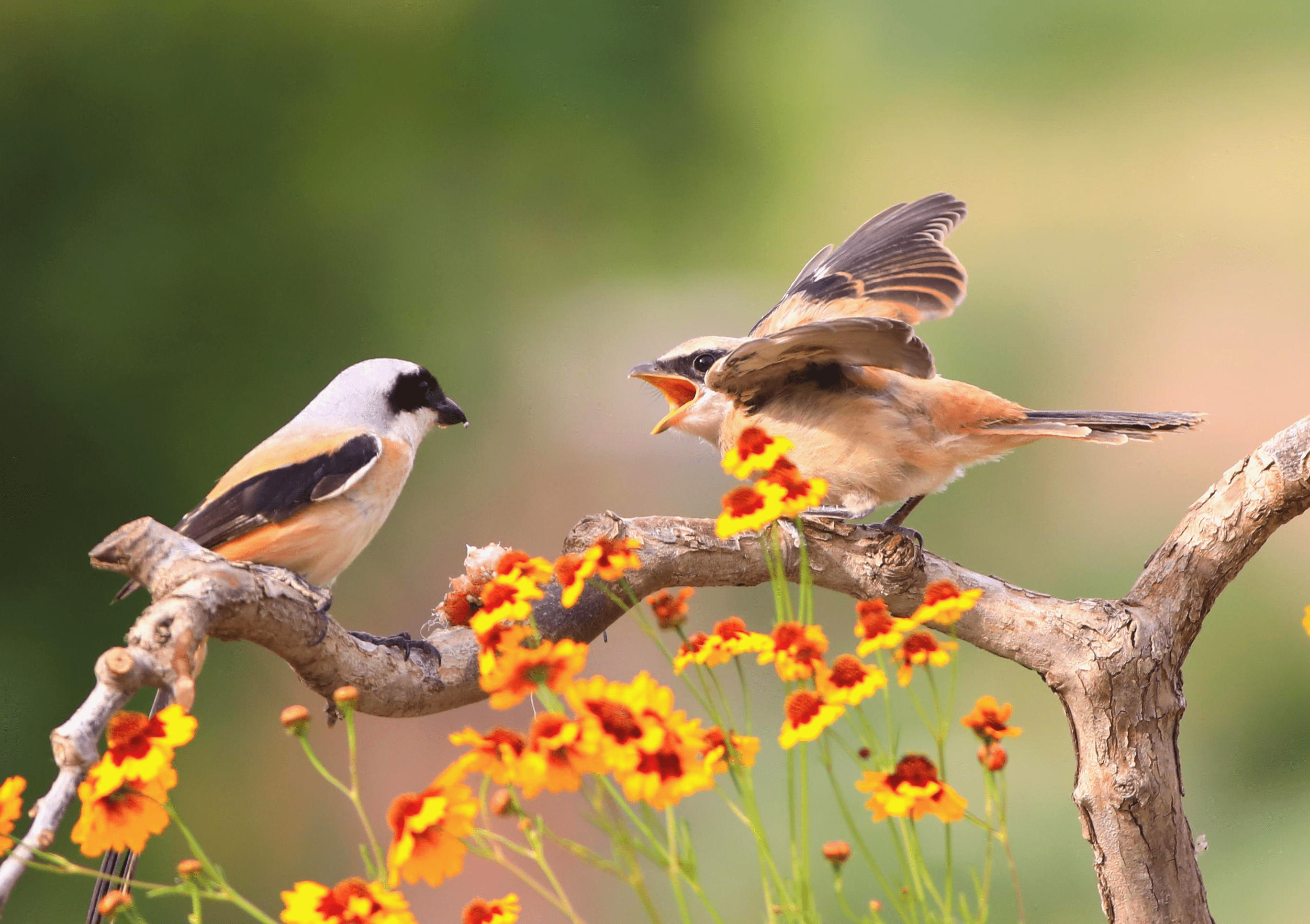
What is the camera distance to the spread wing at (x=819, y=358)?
3.40 ft

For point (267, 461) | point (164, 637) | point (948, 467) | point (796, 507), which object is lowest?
point (164, 637)

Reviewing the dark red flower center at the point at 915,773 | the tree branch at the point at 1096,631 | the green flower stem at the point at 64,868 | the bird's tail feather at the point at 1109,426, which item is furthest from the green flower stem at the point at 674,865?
the bird's tail feather at the point at 1109,426

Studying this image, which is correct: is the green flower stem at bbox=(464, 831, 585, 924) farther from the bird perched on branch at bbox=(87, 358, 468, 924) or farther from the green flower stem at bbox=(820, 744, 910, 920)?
the bird perched on branch at bbox=(87, 358, 468, 924)

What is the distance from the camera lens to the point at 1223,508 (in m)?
1.16

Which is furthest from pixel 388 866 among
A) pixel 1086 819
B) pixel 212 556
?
pixel 1086 819

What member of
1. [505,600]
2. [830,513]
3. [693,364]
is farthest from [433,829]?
[693,364]

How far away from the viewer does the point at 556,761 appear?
630 mm

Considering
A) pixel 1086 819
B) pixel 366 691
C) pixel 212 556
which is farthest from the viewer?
pixel 1086 819

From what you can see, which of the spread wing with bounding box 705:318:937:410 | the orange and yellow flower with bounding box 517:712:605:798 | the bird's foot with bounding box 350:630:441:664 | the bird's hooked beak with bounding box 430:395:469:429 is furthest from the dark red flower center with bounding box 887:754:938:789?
the bird's hooked beak with bounding box 430:395:469:429

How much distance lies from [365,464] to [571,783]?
69 cm

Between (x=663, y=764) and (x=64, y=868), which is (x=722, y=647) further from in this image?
(x=64, y=868)

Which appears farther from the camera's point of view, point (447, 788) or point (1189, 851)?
point (1189, 851)

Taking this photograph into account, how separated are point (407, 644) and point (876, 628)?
21.6 inches

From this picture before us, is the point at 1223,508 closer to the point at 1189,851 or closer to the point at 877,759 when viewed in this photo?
the point at 1189,851
